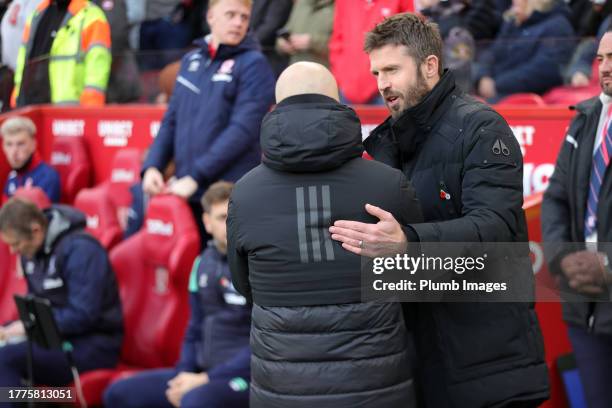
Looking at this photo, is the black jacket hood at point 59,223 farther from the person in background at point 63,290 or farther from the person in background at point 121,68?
the person in background at point 121,68

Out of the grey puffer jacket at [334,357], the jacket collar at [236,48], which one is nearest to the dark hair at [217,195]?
the jacket collar at [236,48]

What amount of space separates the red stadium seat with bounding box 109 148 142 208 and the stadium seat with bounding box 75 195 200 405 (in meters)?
0.84

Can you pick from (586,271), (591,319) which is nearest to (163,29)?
(591,319)

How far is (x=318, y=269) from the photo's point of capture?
315 cm

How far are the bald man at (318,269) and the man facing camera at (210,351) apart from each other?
6.75 ft

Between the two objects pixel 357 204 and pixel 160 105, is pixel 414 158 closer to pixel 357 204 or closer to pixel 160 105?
pixel 357 204

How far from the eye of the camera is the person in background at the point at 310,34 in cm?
677

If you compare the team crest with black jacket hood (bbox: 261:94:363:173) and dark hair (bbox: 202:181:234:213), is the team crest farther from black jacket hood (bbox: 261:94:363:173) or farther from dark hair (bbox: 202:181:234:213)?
black jacket hood (bbox: 261:94:363:173)

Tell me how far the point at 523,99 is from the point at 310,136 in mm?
3645

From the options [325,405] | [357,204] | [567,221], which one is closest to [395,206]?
[357,204]

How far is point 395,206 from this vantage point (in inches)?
125

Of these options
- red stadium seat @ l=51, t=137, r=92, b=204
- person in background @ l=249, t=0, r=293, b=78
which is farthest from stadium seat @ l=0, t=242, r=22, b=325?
person in background @ l=249, t=0, r=293, b=78

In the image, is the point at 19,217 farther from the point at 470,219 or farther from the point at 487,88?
the point at 470,219

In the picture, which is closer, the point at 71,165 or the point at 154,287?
the point at 154,287
